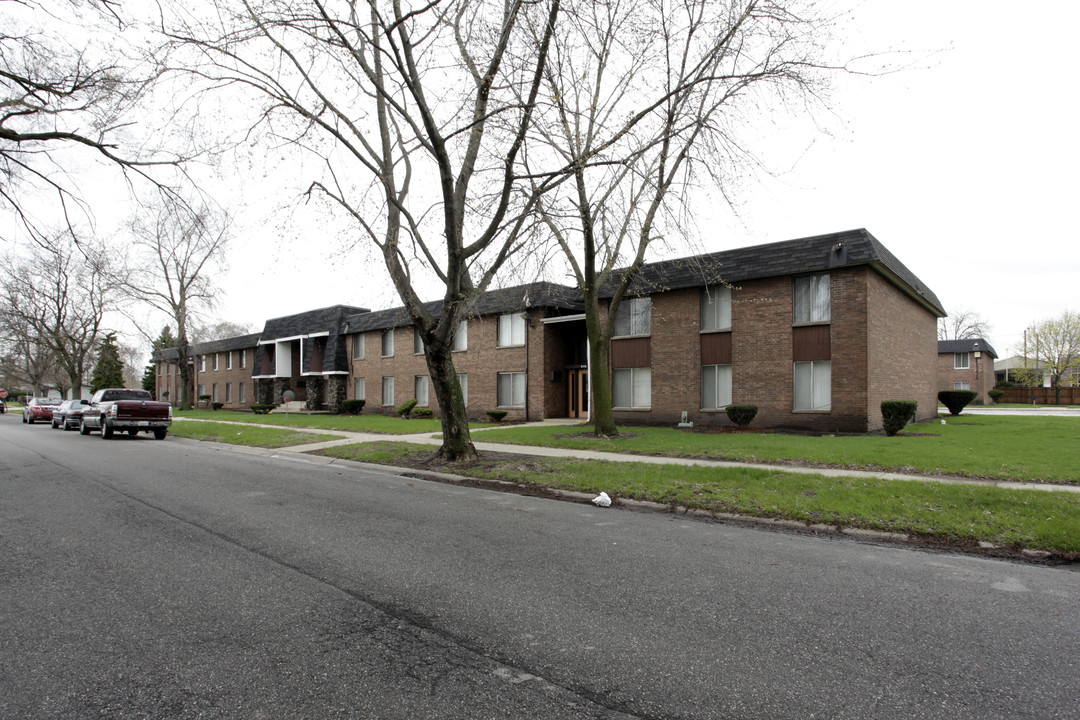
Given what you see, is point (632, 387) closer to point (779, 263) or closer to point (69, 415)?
point (779, 263)

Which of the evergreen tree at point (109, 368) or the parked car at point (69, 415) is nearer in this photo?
the parked car at point (69, 415)

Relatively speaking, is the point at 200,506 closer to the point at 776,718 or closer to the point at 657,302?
the point at 776,718

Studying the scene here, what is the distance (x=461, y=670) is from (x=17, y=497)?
9151 millimetres

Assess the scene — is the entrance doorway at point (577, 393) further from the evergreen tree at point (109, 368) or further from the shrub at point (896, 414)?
the evergreen tree at point (109, 368)

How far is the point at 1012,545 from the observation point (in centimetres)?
625

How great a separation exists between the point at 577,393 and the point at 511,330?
4.09 metres

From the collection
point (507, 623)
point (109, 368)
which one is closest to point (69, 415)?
point (507, 623)

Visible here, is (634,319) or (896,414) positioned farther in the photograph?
(634,319)

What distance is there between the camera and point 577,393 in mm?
26734

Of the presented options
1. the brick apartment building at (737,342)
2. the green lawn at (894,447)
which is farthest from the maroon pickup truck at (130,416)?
the green lawn at (894,447)

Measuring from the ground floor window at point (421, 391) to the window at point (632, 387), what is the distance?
11631mm

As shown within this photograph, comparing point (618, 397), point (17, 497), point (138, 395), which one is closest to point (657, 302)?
point (618, 397)

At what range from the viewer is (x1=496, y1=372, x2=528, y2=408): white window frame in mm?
26188

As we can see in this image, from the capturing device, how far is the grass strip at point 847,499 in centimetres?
661
